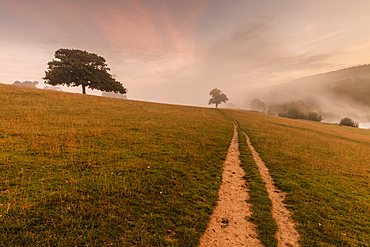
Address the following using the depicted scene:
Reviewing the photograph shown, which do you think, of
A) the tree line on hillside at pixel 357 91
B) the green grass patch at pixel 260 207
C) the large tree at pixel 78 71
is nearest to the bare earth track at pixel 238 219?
the green grass patch at pixel 260 207

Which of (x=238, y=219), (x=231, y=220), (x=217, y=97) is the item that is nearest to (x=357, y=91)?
(x=217, y=97)

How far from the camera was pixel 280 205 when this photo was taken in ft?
24.4

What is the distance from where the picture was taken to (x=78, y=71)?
44.7 m

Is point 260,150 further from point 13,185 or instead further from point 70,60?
point 70,60

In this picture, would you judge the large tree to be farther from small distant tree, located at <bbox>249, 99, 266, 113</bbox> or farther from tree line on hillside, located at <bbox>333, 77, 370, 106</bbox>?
tree line on hillside, located at <bbox>333, 77, 370, 106</bbox>

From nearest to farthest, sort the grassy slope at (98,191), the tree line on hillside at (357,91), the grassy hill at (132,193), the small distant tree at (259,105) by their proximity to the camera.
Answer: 1. the grassy slope at (98,191)
2. the grassy hill at (132,193)
3. the tree line on hillside at (357,91)
4. the small distant tree at (259,105)

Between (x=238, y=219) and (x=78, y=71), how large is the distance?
5608 centimetres

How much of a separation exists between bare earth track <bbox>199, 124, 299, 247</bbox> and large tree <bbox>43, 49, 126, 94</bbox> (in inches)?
2086

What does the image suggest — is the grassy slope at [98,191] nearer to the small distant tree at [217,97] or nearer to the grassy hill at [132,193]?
the grassy hill at [132,193]

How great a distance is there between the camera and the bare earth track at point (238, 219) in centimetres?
521

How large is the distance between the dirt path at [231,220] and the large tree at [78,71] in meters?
52.9

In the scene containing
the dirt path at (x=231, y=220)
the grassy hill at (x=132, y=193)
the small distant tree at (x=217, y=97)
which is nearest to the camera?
the grassy hill at (x=132, y=193)

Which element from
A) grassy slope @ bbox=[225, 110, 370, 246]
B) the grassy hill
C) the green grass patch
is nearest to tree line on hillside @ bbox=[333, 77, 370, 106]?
grassy slope @ bbox=[225, 110, 370, 246]

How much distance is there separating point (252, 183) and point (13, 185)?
1217 cm
